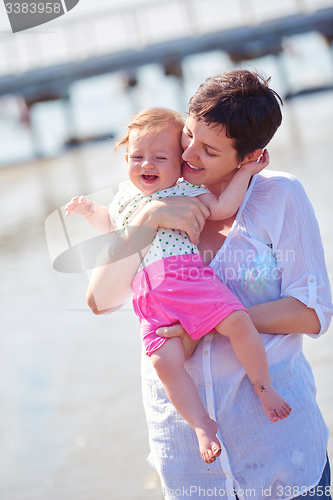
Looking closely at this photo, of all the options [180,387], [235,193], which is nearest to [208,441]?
[180,387]

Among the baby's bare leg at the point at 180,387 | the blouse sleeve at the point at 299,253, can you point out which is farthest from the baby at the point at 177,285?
the blouse sleeve at the point at 299,253

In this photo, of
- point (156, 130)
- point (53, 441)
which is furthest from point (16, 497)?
point (156, 130)

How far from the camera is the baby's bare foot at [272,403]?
1.20m

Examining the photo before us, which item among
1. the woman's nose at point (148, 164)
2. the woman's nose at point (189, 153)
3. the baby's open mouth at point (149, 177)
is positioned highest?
the woman's nose at point (189, 153)

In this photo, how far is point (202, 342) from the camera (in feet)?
4.32

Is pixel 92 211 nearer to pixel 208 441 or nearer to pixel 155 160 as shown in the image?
pixel 155 160

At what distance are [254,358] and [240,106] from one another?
0.62 meters

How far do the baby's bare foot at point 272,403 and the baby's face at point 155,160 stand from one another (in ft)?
2.08

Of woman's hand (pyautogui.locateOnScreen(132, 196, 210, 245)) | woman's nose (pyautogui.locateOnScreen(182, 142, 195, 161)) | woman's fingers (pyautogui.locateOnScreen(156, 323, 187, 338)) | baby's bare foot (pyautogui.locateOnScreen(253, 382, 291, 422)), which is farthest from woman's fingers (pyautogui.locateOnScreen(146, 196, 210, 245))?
baby's bare foot (pyautogui.locateOnScreen(253, 382, 291, 422))

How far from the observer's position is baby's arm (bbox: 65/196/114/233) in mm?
1579

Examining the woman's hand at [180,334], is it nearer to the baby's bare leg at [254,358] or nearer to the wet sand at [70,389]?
the baby's bare leg at [254,358]

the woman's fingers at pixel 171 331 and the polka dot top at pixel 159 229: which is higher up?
the polka dot top at pixel 159 229

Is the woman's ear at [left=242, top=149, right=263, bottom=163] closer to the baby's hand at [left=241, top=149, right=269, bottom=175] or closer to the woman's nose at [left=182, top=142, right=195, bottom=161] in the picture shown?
the baby's hand at [left=241, top=149, right=269, bottom=175]

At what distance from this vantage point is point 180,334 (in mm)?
1273
